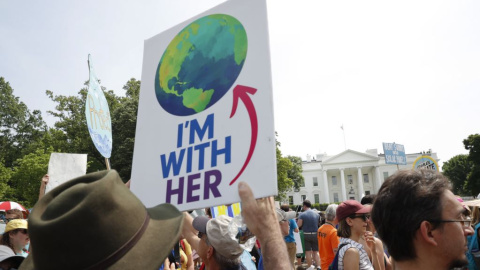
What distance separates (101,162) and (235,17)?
3646 cm

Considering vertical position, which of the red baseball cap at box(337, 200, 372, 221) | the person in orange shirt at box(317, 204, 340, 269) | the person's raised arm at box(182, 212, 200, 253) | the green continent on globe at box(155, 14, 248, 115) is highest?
the green continent on globe at box(155, 14, 248, 115)

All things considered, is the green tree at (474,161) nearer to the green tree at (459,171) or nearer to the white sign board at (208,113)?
the green tree at (459,171)

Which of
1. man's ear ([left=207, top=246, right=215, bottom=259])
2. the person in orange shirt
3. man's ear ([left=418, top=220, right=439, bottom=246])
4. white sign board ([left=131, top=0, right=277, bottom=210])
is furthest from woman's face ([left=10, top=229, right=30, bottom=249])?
man's ear ([left=418, top=220, right=439, bottom=246])

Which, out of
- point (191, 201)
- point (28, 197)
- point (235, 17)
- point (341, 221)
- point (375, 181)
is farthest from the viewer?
point (375, 181)

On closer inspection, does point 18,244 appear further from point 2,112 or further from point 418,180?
point 2,112

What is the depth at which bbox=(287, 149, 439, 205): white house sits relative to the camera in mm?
85688

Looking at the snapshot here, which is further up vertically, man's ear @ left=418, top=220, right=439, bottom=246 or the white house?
the white house

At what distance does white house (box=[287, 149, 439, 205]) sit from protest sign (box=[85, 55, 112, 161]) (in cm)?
8451

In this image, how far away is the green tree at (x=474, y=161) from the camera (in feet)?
152

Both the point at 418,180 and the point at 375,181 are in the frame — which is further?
the point at 375,181

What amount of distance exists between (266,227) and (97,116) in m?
2.92

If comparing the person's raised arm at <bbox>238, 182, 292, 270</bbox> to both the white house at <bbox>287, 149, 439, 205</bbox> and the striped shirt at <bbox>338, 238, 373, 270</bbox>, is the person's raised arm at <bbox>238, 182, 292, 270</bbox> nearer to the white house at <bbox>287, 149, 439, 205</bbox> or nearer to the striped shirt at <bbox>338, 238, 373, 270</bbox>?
the striped shirt at <bbox>338, 238, 373, 270</bbox>

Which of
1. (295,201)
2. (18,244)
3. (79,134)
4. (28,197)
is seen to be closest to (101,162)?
(79,134)

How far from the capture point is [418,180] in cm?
174
